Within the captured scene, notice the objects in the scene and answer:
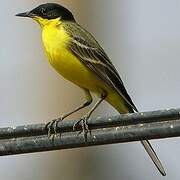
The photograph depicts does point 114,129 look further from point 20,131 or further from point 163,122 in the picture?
point 20,131

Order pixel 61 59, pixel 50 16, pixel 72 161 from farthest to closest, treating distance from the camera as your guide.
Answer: pixel 72 161
pixel 50 16
pixel 61 59

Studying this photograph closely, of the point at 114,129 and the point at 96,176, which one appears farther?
the point at 96,176

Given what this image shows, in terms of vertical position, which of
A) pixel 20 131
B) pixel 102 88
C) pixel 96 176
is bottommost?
pixel 96 176

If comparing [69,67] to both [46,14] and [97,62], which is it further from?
[46,14]

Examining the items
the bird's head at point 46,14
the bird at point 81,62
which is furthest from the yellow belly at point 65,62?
the bird's head at point 46,14

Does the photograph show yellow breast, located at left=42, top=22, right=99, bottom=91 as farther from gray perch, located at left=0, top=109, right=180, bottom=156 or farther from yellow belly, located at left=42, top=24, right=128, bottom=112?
gray perch, located at left=0, top=109, right=180, bottom=156

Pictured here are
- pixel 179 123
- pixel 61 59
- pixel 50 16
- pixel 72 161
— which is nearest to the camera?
pixel 179 123

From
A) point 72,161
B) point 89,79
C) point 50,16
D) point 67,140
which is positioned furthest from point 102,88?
point 67,140
